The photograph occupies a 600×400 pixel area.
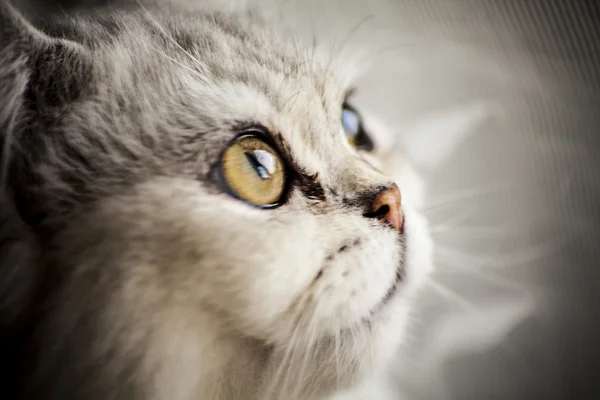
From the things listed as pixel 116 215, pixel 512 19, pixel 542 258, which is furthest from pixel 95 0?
pixel 542 258

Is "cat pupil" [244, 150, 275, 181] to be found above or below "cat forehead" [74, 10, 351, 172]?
below

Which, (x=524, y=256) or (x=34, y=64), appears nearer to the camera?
(x=34, y=64)

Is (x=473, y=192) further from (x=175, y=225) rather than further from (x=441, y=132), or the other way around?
(x=175, y=225)

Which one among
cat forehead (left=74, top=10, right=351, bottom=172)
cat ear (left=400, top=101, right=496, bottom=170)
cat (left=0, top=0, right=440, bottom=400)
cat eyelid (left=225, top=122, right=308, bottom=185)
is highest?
cat ear (left=400, top=101, right=496, bottom=170)

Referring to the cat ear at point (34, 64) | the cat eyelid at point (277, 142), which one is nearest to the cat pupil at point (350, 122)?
the cat eyelid at point (277, 142)

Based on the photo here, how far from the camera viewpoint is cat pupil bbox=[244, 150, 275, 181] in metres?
0.37

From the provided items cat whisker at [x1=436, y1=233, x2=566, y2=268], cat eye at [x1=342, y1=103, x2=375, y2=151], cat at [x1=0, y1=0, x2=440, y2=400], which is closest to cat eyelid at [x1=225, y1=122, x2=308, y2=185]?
cat at [x1=0, y1=0, x2=440, y2=400]

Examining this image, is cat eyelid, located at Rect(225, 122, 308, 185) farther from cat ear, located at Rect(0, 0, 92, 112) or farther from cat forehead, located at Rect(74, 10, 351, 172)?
cat ear, located at Rect(0, 0, 92, 112)

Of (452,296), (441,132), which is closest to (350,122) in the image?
(441,132)

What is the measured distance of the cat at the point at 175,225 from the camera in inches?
12.5

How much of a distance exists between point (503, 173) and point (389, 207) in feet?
0.60

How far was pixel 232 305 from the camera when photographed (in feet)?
1.11

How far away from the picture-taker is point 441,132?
526mm

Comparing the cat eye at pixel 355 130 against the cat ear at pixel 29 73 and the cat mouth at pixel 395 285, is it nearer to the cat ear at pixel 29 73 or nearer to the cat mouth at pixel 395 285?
the cat mouth at pixel 395 285
